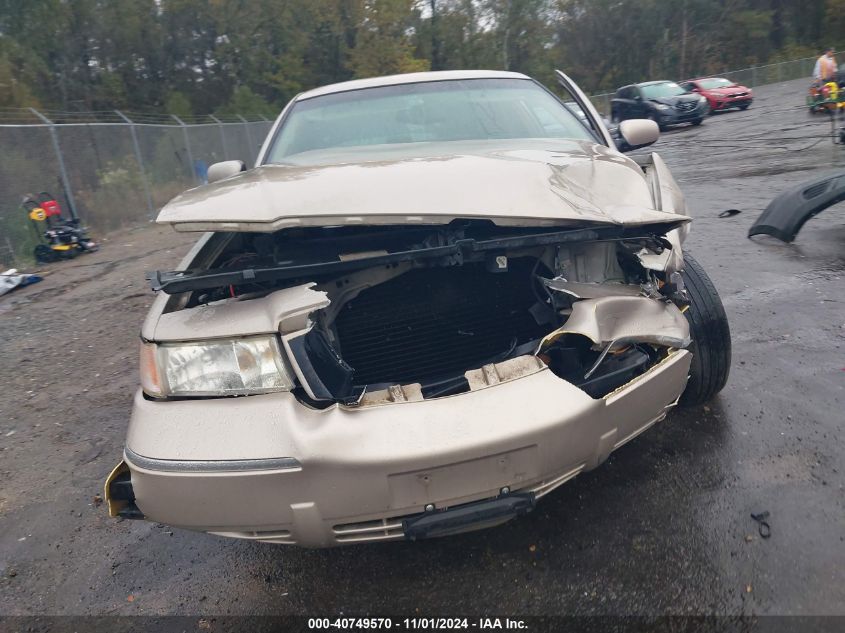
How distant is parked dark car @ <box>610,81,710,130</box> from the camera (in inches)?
731

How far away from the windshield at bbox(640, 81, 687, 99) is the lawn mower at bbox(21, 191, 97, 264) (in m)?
16.7

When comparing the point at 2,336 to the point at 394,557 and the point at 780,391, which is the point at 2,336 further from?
the point at 780,391

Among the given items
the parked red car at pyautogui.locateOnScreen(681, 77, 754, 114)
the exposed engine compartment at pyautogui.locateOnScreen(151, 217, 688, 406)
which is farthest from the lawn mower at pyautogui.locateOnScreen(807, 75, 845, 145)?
the exposed engine compartment at pyautogui.locateOnScreen(151, 217, 688, 406)

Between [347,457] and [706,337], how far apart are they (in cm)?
171

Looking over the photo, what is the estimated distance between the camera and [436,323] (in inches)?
91.0

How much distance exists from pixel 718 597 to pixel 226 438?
1485 mm

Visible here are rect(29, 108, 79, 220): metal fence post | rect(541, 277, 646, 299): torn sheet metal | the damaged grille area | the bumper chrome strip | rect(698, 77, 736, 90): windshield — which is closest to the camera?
the bumper chrome strip

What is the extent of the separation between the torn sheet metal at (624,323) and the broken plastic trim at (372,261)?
222 mm

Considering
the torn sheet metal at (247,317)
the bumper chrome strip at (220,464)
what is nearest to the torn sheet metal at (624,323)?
the torn sheet metal at (247,317)

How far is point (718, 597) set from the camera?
1.82m

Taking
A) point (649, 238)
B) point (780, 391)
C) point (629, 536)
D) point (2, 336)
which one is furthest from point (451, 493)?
point (2, 336)

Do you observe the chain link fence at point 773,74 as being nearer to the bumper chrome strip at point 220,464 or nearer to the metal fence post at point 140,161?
the metal fence post at point 140,161

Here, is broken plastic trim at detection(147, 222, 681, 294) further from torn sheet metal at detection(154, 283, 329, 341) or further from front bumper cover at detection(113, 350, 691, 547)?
front bumper cover at detection(113, 350, 691, 547)

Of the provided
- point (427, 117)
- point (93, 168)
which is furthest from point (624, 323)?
point (93, 168)
